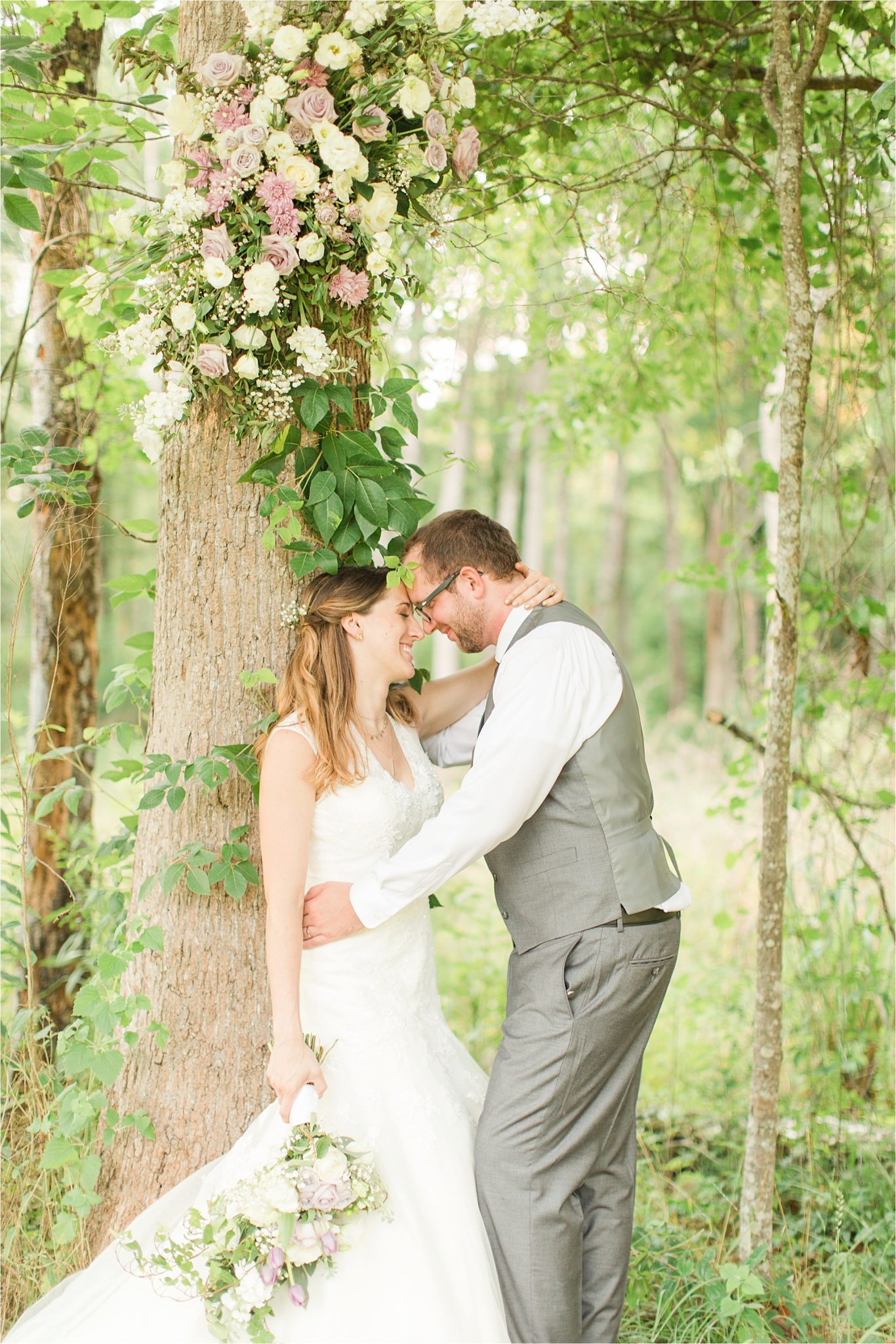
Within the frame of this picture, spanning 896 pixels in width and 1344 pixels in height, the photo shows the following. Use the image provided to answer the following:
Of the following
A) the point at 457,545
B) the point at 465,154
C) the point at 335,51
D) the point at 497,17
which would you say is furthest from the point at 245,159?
the point at 457,545

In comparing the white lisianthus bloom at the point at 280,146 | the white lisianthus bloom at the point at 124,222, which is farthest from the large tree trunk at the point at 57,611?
the white lisianthus bloom at the point at 280,146

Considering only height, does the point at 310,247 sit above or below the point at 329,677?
above

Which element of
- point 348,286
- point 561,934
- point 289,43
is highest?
point 289,43

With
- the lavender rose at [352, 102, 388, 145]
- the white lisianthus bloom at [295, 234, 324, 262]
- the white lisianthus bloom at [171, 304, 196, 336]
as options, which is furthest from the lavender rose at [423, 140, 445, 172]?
the white lisianthus bloom at [171, 304, 196, 336]

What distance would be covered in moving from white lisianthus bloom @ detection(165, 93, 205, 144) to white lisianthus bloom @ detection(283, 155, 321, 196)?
216mm

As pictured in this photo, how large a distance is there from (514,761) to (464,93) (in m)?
1.62

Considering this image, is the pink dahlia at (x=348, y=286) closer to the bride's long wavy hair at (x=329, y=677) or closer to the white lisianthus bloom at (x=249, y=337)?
the white lisianthus bloom at (x=249, y=337)

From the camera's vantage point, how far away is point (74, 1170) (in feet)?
7.95

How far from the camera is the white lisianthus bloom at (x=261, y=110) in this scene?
2.17 m

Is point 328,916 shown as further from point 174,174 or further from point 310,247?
point 174,174

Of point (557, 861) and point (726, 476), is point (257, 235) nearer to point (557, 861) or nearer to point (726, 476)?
point (557, 861)

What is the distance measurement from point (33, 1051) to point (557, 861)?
1517 millimetres

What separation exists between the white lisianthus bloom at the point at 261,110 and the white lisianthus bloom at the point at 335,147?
0.34ft

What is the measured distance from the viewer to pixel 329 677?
2488 mm
